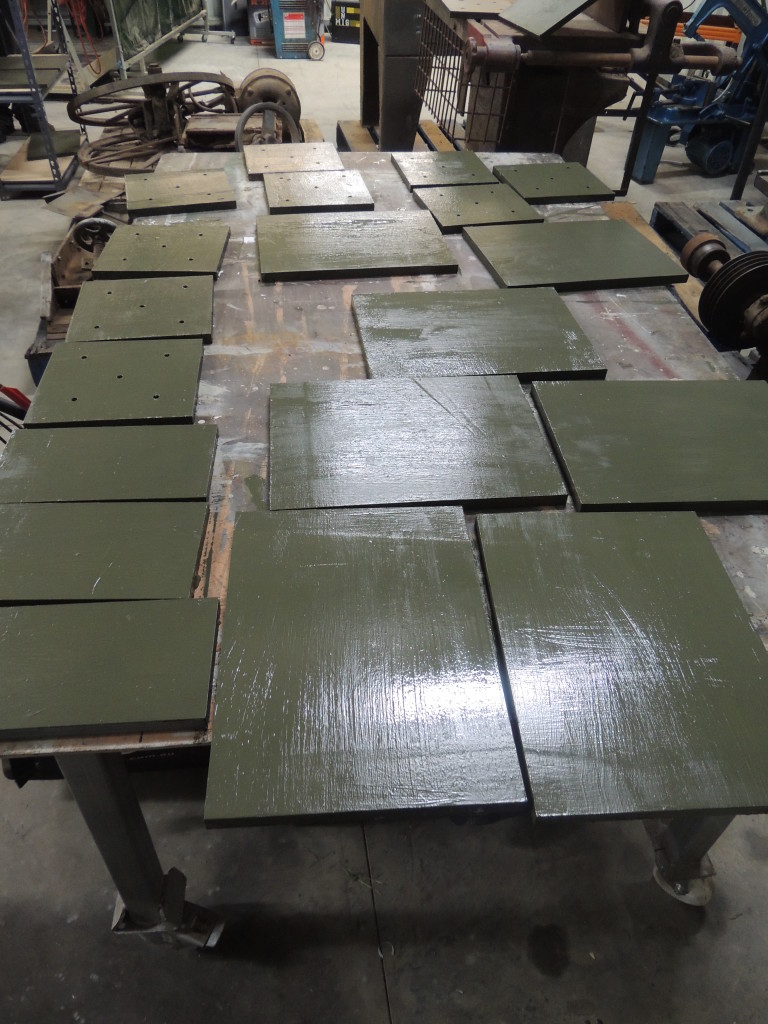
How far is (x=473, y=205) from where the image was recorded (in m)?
2.52

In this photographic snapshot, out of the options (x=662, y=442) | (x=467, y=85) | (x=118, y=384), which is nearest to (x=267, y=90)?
(x=467, y=85)

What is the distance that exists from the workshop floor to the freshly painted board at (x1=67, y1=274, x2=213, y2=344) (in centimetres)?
134

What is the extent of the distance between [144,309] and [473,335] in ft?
3.19

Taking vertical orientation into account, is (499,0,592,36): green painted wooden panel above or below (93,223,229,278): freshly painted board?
above

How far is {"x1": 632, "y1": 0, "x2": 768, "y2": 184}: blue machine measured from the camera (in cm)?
475

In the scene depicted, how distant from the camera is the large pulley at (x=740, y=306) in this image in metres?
2.06

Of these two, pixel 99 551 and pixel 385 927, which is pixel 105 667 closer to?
pixel 99 551

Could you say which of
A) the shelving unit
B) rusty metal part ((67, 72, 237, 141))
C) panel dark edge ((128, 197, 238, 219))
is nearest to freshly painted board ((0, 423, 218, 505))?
panel dark edge ((128, 197, 238, 219))

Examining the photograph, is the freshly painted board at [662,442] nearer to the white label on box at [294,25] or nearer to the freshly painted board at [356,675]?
the freshly painted board at [356,675]

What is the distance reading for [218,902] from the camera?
1.75m

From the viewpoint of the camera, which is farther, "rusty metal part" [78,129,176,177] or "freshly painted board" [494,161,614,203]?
"rusty metal part" [78,129,176,177]

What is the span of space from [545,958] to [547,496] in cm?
124

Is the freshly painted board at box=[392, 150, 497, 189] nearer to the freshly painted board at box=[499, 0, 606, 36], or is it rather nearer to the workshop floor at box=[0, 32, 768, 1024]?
the freshly painted board at box=[499, 0, 606, 36]

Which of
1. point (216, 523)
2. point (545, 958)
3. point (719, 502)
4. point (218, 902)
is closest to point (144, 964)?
point (218, 902)
